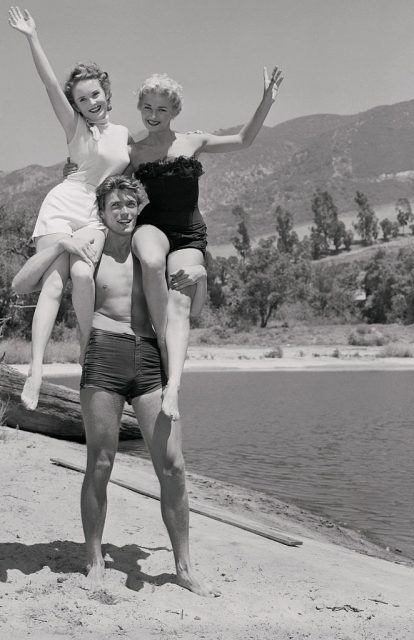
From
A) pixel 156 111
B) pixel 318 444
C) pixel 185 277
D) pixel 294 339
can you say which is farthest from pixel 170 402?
pixel 294 339

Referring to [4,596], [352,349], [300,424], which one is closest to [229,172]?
[352,349]

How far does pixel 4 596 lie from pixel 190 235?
6.35 ft

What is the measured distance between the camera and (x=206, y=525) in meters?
6.27

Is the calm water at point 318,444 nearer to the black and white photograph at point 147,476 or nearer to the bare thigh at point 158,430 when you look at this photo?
the black and white photograph at point 147,476

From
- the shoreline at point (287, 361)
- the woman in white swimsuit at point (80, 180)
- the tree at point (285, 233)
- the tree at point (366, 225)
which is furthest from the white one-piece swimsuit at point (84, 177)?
the tree at point (366, 225)

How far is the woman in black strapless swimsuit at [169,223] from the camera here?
14.5 ft

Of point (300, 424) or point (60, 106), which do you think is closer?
point (60, 106)

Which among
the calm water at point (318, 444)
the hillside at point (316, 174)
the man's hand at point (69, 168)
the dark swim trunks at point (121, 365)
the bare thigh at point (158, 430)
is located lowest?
the calm water at point (318, 444)

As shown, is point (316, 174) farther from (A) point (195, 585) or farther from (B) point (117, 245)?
(A) point (195, 585)

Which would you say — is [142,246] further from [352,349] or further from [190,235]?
[352,349]

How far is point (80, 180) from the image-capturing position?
4461 millimetres

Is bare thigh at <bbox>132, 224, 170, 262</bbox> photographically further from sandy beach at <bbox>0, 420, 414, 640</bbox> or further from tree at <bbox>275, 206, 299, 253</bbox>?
tree at <bbox>275, 206, 299, 253</bbox>

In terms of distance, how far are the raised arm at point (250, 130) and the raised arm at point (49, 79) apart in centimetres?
70

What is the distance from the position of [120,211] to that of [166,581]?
1.86 m
